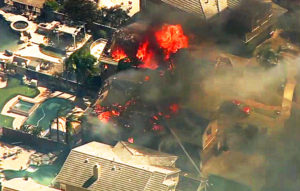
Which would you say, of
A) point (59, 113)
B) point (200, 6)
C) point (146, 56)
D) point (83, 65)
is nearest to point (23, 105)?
point (59, 113)

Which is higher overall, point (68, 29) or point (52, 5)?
point (52, 5)

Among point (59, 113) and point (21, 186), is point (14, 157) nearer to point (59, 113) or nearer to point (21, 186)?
point (59, 113)

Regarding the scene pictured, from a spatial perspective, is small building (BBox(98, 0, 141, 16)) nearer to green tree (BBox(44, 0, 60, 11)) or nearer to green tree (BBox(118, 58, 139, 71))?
green tree (BBox(44, 0, 60, 11))

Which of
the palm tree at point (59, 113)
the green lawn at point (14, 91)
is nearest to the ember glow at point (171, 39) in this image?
the palm tree at point (59, 113)

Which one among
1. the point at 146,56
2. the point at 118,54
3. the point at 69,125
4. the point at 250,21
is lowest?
the point at 69,125

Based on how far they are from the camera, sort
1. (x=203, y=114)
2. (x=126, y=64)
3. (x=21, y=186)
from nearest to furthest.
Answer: (x=21, y=186), (x=203, y=114), (x=126, y=64)

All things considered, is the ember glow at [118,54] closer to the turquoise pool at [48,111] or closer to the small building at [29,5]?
the turquoise pool at [48,111]

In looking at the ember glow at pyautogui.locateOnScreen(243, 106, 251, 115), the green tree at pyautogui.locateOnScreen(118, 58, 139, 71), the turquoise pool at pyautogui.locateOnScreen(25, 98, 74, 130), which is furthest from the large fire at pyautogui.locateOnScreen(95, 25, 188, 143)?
the ember glow at pyautogui.locateOnScreen(243, 106, 251, 115)
